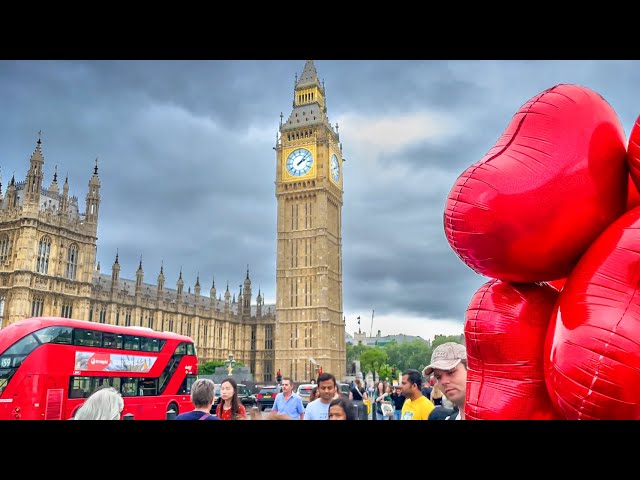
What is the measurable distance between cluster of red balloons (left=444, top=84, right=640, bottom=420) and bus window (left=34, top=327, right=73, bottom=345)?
468 inches

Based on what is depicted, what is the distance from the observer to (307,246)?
176ft

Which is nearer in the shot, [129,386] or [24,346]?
[24,346]

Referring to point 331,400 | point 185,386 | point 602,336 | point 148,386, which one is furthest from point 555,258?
point 185,386

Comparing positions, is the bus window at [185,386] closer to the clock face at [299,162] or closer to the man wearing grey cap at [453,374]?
the man wearing grey cap at [453,374]

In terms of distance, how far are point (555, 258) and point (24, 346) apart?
12475mm

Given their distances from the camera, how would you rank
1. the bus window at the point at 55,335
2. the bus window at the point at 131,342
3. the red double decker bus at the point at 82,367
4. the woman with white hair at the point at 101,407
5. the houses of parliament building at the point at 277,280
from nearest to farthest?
the woman with white hair at the point at 101,407 < the red double decker bus at the point at 82,367 < the bus window at the point at 55,335 < the bus window at the point at 131,342 < the houses of parliament building at the point at 277,280

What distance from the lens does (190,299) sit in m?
57.1

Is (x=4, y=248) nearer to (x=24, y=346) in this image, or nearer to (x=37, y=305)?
(x=37, y=305)

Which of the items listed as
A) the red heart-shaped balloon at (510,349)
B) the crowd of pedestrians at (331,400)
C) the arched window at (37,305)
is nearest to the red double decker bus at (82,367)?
the crowd of pedestrians at (331,400)

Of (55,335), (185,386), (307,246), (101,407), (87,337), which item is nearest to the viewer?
(101,407)

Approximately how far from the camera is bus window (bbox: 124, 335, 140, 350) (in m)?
15.3

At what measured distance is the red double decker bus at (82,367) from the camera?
11961mm
